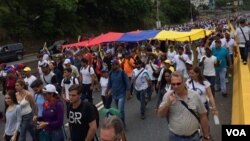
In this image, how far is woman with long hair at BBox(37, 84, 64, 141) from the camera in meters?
7.19

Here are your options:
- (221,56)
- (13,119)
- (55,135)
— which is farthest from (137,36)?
(55,135)

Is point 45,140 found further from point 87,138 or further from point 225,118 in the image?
point 225,118

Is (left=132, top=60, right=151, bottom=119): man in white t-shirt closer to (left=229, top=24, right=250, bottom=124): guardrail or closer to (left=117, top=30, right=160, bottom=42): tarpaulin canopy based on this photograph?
(left=229, top=24, right=250, bottom=124): guardrail

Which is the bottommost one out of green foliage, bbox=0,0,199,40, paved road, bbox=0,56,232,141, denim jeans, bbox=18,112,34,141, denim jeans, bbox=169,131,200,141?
paved road, bbox=0,56,232,141

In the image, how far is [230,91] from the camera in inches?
613

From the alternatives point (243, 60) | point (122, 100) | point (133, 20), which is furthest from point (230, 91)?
point (133, 20)

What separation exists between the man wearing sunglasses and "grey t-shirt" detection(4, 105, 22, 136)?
309 cm

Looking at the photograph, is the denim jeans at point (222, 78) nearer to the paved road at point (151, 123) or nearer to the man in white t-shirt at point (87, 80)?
the paved road at point (151, 123)

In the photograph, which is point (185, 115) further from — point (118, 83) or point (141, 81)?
point (141, 81)

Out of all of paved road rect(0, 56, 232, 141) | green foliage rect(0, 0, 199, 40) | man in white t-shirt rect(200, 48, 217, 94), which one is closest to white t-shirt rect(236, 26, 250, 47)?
paved road rect(0, 56, 232, 141)

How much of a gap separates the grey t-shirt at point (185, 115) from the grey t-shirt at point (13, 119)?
3.13 metres

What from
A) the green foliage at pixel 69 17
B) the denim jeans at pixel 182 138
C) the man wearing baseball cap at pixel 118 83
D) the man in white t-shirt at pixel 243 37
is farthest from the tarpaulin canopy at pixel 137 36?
the green foliage at pixel 69 17

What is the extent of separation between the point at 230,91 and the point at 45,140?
31.0ft

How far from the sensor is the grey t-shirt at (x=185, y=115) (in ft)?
19.6
